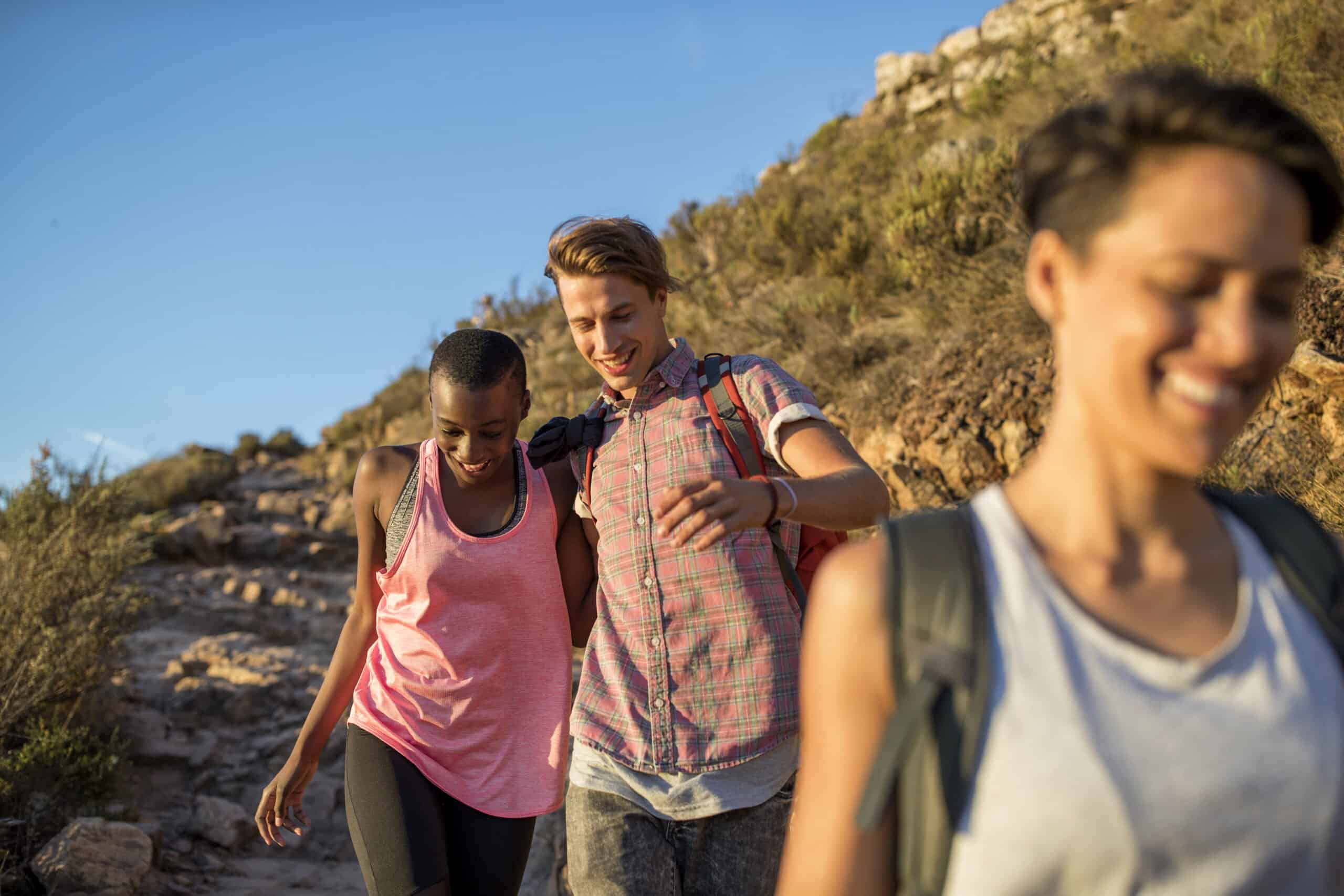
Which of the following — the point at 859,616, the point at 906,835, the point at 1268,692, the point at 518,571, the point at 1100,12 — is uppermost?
the point at 1100,12

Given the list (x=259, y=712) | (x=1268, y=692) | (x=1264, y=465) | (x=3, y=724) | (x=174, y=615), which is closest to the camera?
(x=1268, y=692)

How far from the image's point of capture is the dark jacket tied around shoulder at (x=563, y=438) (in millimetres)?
2861

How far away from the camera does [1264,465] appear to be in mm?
4855

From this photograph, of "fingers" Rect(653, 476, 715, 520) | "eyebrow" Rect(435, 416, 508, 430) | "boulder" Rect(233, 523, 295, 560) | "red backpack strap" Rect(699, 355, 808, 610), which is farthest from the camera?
"boulder" Rect(233, 523, 295, 560)

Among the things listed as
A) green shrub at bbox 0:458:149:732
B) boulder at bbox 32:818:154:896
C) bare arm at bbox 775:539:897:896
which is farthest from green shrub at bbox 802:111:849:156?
bare arm at bbox 775:539:897:896

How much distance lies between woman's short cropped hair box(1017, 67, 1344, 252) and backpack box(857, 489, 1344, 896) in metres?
0.40

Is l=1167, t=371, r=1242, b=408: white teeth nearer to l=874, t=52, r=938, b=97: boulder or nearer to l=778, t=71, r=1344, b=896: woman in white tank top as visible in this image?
l=778, t=71, r=1344, b=896: woman in white tank top

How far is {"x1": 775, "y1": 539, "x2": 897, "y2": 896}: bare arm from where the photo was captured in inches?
45.4

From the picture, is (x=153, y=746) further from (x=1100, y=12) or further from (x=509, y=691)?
(x=1100, y=12)

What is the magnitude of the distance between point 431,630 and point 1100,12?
18.4 m

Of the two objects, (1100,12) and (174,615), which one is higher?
(1100,12)

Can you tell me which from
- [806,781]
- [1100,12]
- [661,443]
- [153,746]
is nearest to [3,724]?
[153,746]

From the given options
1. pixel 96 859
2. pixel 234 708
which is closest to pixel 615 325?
pixel 96 859

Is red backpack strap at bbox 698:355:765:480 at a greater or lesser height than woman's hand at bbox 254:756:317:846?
greater
